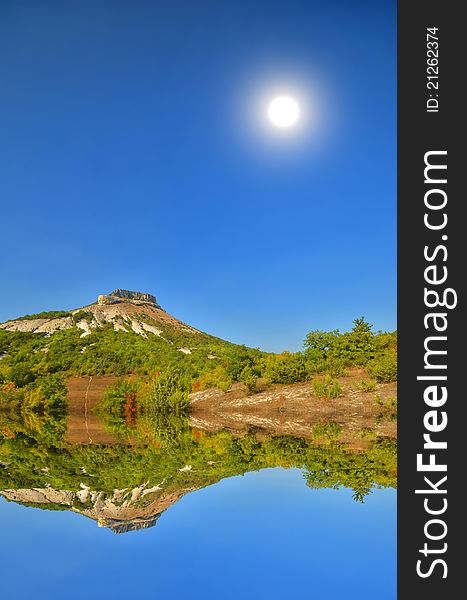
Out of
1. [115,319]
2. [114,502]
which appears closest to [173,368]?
[114,502]

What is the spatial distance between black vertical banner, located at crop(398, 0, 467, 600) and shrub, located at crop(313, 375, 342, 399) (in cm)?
3040

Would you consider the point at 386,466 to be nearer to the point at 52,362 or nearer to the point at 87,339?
the point at 52,362

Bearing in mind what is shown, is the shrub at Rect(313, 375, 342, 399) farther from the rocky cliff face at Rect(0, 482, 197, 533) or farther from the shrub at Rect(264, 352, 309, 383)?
the rocky cliff face at Rect(0, 482, 197, 533)

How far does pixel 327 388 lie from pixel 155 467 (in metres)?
24.7

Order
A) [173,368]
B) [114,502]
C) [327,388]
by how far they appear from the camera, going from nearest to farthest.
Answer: [114,502] < [327,388] < [173,368]

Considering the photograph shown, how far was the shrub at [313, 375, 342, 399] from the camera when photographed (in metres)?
35.6

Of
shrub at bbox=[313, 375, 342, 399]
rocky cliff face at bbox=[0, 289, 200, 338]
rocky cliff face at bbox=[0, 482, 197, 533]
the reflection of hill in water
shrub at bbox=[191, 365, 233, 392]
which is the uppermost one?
rocky cliff face at bbox=[0, 289, 200, 338]

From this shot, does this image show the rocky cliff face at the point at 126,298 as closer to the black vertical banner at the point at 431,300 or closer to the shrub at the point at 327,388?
the shrub at the point at 327,388

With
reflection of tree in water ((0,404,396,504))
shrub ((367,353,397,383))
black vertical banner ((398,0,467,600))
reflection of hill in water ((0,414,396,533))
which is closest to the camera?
black vertical banner ((398,0,467,600))

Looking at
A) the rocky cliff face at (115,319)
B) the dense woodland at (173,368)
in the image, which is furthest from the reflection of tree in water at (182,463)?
the rocky cliff face at (115,319)

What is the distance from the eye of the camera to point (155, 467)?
13.1 meters

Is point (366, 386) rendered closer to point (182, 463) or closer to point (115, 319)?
point (182, 463)

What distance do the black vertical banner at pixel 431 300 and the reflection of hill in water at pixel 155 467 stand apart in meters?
3.80

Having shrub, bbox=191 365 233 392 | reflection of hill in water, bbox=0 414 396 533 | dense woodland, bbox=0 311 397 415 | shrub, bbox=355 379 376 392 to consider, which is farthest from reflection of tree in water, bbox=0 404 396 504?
shrub, bbox=191 365 233 392
